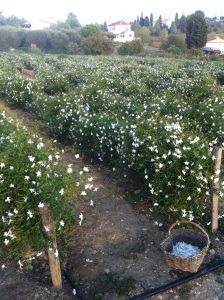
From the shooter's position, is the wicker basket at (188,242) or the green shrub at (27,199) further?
the wicker basket at (188,242)

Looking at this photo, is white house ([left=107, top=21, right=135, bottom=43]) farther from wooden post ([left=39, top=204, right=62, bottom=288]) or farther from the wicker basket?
wooden post ([left=39, top=204, right=62, bottom=288])

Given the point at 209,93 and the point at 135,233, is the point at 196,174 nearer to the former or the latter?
the point at 135,233

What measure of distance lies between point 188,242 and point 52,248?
2181 mm

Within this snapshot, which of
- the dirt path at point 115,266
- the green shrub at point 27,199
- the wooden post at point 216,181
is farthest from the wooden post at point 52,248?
the wooden post at point 216,181

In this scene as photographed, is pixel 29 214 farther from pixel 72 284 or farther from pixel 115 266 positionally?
pixel 115 266

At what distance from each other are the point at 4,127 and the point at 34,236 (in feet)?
9.45

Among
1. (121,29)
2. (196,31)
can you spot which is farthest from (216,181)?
(121,29)

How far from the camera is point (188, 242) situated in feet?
17.9

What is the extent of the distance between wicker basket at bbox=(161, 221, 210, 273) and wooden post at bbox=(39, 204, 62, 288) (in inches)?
58.9

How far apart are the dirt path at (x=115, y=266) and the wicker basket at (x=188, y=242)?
224 millimetres

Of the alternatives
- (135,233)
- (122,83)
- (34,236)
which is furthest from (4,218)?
(122,83)

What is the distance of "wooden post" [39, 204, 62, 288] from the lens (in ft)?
13.8

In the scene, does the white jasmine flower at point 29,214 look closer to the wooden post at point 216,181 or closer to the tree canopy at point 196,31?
the wooden post at point 216,181

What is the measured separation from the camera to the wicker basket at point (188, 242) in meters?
4.77
